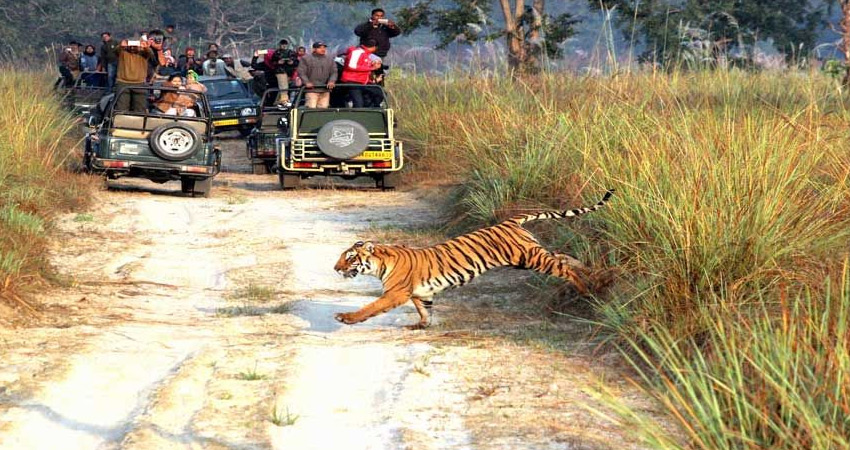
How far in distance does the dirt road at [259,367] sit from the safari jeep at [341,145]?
4964mm

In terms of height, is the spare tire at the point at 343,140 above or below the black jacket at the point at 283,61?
above

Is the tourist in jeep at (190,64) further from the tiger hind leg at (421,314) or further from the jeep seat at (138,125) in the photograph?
the tiger hind leg at (421,314)

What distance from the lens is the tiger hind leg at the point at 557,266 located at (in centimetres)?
832

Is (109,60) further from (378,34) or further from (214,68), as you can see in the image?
(378,34)

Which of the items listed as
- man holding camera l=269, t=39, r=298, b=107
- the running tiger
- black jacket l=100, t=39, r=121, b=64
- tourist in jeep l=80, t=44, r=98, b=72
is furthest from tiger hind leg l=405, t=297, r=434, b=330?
tourist in jeep l=80, t=44, r=98, b=72

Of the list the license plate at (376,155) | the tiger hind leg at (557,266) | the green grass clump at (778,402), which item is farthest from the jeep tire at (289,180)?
the green grass clump at (778,402)

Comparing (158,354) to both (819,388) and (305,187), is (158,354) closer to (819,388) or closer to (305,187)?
(819,388)

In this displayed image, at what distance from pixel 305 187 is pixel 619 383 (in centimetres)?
1148

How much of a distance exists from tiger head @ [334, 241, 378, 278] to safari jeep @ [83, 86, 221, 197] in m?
8.27

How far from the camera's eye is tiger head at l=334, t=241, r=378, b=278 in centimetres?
812

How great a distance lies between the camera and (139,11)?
57062mm

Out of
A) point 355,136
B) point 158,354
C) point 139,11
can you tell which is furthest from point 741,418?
point 139,11

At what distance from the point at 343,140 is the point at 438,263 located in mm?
8375

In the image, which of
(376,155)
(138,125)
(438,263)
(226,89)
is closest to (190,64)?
(226,89)
